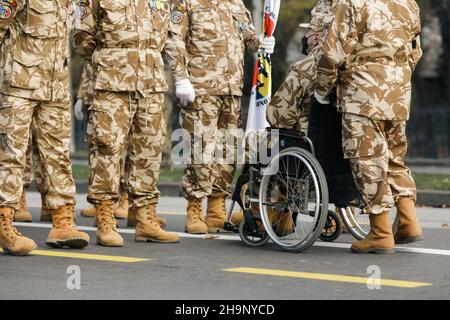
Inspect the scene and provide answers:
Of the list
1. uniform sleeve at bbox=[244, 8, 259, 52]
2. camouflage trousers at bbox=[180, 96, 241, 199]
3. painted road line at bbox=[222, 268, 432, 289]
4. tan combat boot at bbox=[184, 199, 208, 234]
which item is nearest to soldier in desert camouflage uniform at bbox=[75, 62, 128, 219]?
camouflage trousers at bbox=[180, 96, 241, 199]

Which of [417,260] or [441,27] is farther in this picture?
[441,27]

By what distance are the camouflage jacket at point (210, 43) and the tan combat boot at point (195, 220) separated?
0.88m

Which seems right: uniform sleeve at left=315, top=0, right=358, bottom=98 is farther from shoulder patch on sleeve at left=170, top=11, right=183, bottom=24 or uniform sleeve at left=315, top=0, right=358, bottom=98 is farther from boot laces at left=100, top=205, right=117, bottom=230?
boot laces at left=100, top=205, right=117, bottom=230

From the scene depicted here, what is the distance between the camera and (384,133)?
783 cm

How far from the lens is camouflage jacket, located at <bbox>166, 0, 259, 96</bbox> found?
918 cm

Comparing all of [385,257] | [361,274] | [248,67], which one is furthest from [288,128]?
[248,67]

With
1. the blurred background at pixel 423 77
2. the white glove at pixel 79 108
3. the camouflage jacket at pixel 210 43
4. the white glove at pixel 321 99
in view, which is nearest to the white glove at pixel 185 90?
the camouflage jacket at pixel 210 43

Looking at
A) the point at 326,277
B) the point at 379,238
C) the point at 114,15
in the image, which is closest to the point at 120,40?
the point at 114,15

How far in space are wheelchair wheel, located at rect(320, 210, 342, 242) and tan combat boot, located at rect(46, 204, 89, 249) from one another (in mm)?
1713

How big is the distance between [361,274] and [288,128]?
1717 millimetres

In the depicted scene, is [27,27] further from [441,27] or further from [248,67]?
[441,27]

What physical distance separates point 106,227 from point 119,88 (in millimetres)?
976

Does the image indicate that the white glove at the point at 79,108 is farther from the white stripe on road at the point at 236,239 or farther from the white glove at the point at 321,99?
the white glove at the point at 321,99
